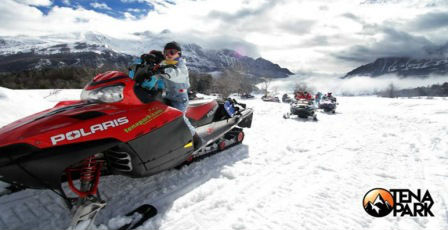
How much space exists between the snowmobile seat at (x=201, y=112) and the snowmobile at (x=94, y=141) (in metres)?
0.75

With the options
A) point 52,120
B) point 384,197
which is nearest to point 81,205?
point 52,120

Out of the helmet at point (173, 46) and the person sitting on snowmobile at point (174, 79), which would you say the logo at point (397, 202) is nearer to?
the person sitting on snowmobile at point (174, 79)

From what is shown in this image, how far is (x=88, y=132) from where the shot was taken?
2533mm

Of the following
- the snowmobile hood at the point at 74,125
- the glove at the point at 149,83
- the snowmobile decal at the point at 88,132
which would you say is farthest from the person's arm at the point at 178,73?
the snowmobile decal at the point at 88,132

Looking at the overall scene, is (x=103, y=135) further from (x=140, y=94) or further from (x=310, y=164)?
(x=310, y=164)

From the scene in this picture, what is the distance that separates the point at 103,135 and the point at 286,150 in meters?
3.71

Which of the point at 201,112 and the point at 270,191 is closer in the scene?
the point at 270,191

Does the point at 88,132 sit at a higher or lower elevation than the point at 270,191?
higher

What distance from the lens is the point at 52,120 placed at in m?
2.49

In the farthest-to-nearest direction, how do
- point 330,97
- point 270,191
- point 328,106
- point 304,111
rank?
point 330,97
point 328,106
point 304,111
point 270,191

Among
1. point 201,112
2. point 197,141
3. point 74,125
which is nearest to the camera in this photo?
point 74,125

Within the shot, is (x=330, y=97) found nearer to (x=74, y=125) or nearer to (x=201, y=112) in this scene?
(x=201, y=112)

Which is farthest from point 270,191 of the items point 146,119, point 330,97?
point 330,97

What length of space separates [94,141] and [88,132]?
0.10 meters
